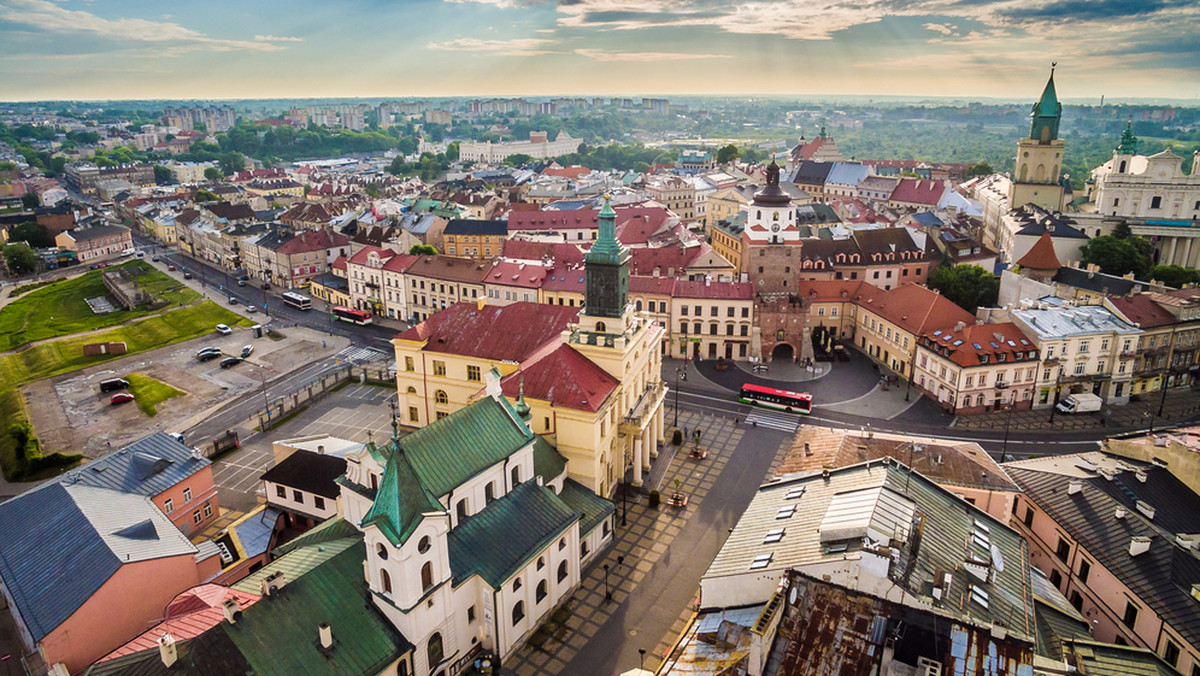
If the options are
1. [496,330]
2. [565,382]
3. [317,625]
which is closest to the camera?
[317,625]

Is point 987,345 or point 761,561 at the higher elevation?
point 761,561

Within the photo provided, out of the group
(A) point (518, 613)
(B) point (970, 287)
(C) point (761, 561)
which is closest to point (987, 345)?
(B) point (970, 287)

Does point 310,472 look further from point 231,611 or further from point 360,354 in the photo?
point 360,354

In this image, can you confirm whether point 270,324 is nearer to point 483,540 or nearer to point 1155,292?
point 483,540

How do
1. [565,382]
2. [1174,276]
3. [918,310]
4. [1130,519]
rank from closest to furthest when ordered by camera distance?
[1130,519] < [565,382] < [918,310] < [1174,276]

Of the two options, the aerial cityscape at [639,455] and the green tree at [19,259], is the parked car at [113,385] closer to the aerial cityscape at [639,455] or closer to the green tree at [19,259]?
the aerial cityscape at [639,455]

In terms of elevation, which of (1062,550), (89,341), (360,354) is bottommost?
(89,341)

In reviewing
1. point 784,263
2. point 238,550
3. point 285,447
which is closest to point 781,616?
point 238,550
